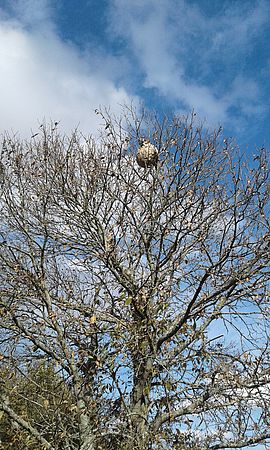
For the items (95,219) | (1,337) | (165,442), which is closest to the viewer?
(165,442)

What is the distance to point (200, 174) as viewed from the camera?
9234 mm

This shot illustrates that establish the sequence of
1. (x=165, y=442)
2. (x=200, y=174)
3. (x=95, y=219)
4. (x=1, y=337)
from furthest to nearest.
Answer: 1. (x=200, y=174)
2. (x=95, y=219)
3. (x=1, y=337)
4. (x=165, y=442)

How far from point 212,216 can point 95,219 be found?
7.30ft

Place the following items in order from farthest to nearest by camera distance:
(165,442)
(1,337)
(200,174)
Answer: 1. (200,174)
2. (1,337)
3. (165,442)

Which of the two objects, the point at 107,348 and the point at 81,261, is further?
the point at 81,261

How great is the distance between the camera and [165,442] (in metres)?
6.90

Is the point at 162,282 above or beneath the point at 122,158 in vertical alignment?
beneath

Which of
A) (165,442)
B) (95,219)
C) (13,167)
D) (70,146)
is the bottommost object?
(165,442)

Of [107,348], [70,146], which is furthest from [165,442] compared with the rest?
[70,146]

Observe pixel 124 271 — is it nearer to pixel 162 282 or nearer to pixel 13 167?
pixel 162 282

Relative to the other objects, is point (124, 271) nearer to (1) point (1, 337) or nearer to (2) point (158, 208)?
(2) point (158, 208)

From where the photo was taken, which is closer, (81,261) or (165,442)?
(165,442)

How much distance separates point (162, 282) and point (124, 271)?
71cm

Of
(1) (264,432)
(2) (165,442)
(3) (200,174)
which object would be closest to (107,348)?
(2) (165,442)
